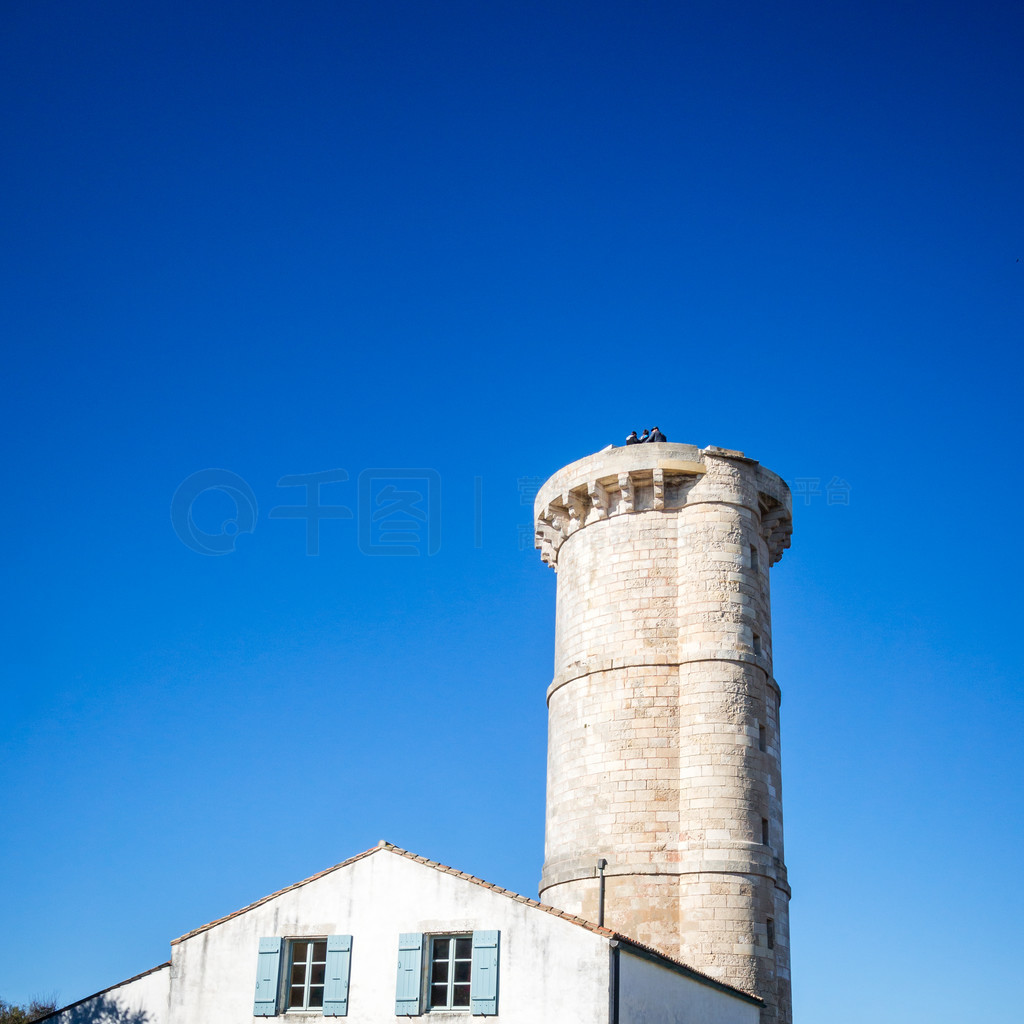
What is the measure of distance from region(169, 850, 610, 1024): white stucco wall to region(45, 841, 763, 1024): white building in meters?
0.02

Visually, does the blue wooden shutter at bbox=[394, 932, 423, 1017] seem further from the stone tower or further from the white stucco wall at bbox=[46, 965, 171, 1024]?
the stone tower

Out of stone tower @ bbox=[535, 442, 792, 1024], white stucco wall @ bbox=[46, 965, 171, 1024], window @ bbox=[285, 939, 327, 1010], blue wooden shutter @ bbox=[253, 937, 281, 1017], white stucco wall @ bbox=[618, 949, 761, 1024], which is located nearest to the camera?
white stucco wall @ bbox=[618, 949, 761, 1024]

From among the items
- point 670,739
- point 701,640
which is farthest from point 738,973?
point 701,640

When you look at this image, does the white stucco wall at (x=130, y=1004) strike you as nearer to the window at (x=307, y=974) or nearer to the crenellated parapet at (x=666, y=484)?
the window at (x=307, y=974)

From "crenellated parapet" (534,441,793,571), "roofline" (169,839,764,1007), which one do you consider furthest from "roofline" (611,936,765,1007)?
"crenellated parapet" (534,441,793,571)

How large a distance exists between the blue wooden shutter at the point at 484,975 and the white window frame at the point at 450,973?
0.09 metres

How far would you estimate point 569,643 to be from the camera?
25.9 metres

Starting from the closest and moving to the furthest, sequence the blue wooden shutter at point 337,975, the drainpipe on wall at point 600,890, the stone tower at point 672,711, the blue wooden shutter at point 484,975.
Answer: the blue wooden shutter at point 484,975 → the blue wooden shutter at point 337,975 → the drainpipe on wall at point 600,890 → the stone tower at point 672,711

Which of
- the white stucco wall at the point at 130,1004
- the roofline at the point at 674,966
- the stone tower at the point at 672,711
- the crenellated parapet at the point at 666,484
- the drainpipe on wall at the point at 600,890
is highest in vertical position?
the crenellated parapet at the point at 666,484

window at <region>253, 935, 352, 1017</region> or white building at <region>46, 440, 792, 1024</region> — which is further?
window at <region>253, 935, 352, 1017</region>

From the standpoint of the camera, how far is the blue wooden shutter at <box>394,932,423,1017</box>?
17.4m

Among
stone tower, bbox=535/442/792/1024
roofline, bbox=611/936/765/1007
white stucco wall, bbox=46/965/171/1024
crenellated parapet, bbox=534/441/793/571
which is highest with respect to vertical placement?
crenellated parapet, bbox=534/441/793/571

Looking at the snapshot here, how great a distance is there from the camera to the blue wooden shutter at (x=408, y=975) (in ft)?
57.0

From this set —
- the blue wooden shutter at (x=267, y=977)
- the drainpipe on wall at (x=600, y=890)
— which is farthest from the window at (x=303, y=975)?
the drainpipe on wall at (x=600, y=890)
